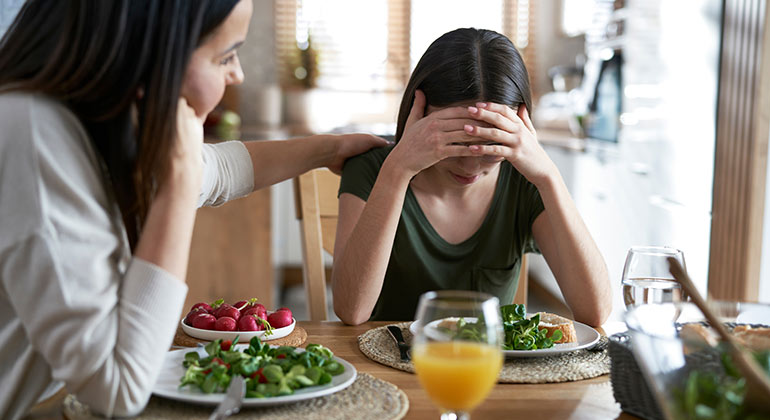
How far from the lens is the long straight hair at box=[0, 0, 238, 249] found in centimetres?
75

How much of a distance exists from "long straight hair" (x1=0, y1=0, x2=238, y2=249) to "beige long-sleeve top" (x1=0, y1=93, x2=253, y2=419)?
0.02 meters

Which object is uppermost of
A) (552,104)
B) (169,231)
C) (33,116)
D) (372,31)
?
(372,31)

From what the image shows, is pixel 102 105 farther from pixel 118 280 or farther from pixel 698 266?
pixel 698 266

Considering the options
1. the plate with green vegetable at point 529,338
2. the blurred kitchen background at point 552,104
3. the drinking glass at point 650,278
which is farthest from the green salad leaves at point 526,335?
the blurred kitchen background at point 552,104

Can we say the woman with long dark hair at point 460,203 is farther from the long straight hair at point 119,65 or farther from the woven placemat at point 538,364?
the long straight hair at point 119,65

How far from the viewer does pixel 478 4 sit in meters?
4.93

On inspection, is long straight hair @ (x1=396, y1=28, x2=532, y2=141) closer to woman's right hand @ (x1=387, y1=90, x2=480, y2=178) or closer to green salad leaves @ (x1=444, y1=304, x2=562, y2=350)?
woman's right hand @ (x1=387, y1=90, x2=480, y2=178)

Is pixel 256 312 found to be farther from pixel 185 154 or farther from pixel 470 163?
pixel 470 163

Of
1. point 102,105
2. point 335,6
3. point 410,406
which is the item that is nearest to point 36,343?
point 102,105

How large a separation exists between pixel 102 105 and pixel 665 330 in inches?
25.5

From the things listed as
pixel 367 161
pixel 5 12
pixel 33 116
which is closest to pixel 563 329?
pixel 367 161

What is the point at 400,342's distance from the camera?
1.06 m

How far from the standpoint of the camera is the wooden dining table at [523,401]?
823 millimetres

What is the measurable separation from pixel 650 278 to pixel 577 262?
34cm
